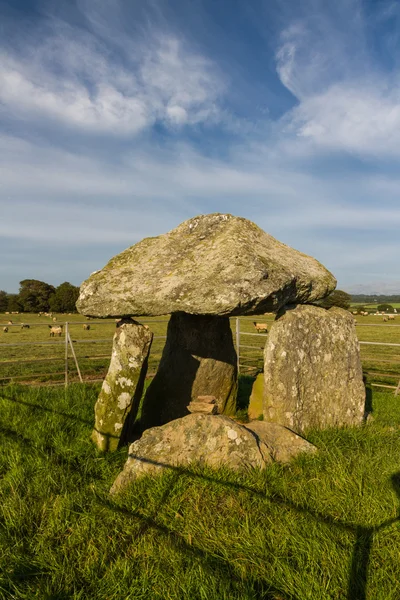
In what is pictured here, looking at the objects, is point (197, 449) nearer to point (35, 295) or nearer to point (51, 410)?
point (51, 410)

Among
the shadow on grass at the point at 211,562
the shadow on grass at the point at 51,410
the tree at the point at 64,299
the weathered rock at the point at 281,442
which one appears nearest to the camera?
the shadow on grass at the point at 211,562

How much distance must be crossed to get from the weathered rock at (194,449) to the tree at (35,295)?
62149 mm

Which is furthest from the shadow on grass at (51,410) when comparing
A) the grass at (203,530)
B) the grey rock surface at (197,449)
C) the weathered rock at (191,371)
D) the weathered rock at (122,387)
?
the grey rock surface at (197,449)

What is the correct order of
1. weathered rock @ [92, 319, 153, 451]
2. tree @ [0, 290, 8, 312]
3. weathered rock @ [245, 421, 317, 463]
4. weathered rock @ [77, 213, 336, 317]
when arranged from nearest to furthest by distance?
weathered rock @ [245, 421, 317, 463] < weathered rock @ [77, 213, 336, 317] < weathered rock @ [92, 319, 153, 451] < tree @ [0, 290, 8, 312]

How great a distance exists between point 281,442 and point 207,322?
8.96 ft

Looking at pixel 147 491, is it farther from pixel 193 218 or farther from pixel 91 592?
pixel 193 218

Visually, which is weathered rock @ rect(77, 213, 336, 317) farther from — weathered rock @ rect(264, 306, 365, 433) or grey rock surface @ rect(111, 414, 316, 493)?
grey rock surface @ rect(111, 414, 316, 493)

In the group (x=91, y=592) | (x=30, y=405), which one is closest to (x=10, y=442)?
(x=30, y=405)

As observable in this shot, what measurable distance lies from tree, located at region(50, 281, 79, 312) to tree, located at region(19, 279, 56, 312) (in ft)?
7.60

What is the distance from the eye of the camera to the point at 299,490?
3.93 meters

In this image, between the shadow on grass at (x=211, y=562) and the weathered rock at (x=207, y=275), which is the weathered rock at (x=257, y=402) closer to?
the weathered rock at (x=207, y=275)

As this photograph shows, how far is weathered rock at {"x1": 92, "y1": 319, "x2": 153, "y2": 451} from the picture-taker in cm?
556

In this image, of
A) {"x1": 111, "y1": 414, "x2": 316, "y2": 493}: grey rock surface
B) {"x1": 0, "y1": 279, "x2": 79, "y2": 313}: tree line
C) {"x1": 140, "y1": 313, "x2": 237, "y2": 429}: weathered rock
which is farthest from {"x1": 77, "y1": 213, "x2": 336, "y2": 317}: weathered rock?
{"x1": 0, "y1": 279, "x2": 79, "y2": 313}: tree line

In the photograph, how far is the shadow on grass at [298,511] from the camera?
2.77 meters
